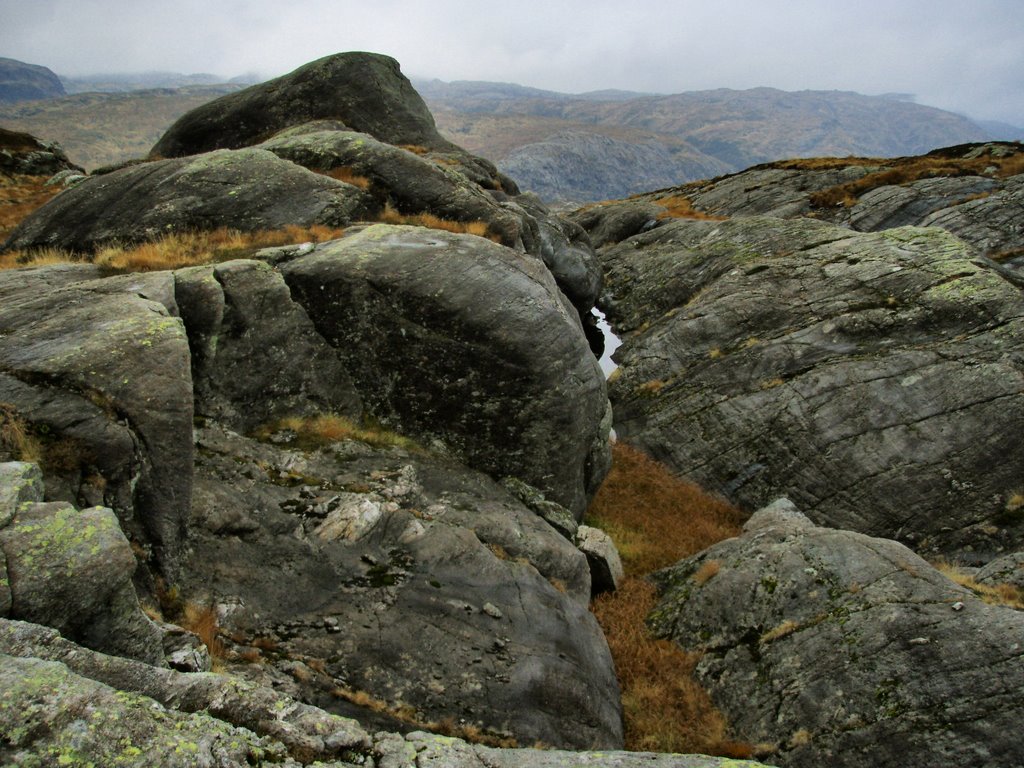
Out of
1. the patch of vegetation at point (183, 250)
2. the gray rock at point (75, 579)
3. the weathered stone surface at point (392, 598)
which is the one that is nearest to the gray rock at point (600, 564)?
the weathered stone surface at point (392, 598)

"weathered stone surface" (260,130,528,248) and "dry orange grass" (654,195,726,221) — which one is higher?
"dry orange grass" (654,195,726,221)

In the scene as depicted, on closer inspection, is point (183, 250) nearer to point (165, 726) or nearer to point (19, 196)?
point (165, 726)

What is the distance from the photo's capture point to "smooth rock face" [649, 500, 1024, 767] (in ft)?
36.9

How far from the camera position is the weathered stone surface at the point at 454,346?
17094 millimetres

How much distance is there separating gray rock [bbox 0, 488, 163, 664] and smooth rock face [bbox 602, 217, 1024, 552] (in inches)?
992

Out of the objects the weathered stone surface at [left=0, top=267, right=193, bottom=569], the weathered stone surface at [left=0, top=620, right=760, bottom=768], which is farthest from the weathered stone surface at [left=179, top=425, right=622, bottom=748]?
the weathered stone surface at [left=0, top=620, right=760, bottom=768]

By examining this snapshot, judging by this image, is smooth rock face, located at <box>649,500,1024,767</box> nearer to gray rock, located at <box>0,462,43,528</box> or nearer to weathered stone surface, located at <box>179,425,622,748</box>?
weathered stone surface, located at <box>179,425,622,748</box>

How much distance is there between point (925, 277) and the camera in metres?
28.1

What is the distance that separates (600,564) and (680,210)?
2058 inches

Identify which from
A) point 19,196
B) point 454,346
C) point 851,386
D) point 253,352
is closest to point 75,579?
point 253,352

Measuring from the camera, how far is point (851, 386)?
25984 mm

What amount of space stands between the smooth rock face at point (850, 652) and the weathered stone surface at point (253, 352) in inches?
493

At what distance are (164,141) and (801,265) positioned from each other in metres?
41.7

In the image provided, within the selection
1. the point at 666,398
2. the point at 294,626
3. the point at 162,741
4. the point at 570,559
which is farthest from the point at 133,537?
the point at 666,398
